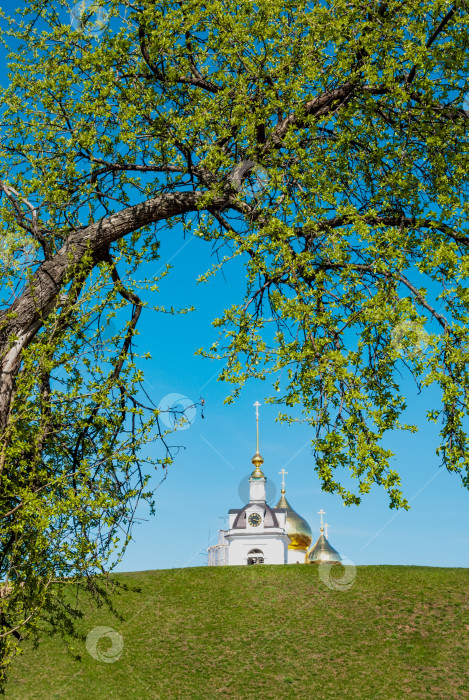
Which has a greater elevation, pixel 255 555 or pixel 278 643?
pixel 255 555

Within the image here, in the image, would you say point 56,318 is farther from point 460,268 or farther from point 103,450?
point 460,268

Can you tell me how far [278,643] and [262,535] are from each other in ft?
79.6

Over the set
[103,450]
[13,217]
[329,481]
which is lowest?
[329,481]

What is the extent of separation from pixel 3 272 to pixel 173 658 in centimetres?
1722

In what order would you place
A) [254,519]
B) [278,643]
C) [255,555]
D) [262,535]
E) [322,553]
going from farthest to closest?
1. [254,519]
2. [255,555]
3. [262,535]
4. [322,553]
5. [278,643]

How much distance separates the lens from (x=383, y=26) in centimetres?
679

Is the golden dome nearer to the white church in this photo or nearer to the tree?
the white church

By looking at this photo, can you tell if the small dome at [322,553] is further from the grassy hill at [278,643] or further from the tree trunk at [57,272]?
the tree trunk at [57,272]

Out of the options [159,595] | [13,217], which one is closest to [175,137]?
[13,217]

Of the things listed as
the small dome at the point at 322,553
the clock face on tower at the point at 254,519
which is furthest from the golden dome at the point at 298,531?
the small dome at the point at 322,553

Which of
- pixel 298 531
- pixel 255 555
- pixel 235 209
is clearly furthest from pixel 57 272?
pixel 255 555

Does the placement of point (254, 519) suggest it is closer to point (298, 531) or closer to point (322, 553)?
point (298, 531)

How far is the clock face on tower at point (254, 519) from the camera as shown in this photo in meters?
45.9

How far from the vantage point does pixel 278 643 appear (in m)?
21.4
